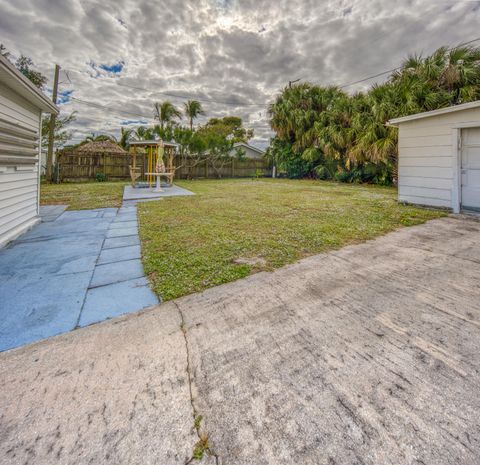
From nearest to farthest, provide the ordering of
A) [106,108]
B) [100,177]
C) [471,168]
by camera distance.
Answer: [471,168] → [100,177] → [106,108]

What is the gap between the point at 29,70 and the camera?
11312 mm

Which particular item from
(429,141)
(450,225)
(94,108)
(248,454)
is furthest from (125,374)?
(94,108)

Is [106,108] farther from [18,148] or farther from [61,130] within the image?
[18,148]

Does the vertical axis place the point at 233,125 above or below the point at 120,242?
above

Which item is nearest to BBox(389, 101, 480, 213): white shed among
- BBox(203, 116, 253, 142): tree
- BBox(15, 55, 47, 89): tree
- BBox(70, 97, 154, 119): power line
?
BBox(15, 55, 47, 89): tree

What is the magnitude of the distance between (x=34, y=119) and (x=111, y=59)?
934 centimetres

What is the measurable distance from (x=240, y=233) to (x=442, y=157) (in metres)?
5.00

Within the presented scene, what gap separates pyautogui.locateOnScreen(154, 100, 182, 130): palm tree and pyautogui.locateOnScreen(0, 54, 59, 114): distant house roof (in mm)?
14447

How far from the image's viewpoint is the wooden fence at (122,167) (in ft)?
42.9

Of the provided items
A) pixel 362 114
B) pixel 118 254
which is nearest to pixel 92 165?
pixel 118 254

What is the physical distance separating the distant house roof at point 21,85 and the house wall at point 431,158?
7.53m

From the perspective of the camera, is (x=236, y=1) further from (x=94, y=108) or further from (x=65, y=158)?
(x=94, y=108)

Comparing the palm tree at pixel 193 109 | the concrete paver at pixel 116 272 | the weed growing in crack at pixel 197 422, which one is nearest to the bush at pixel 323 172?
the palm tree at pixel 193 109

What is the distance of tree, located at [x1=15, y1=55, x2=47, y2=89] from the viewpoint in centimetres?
1096
